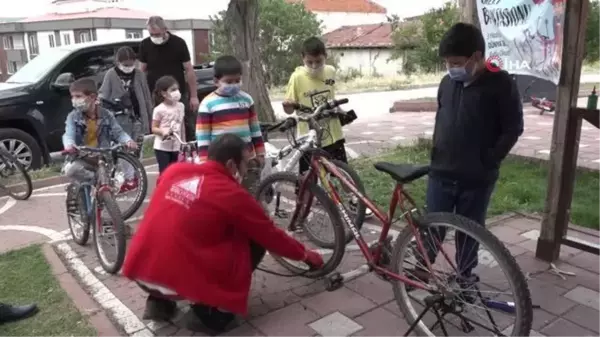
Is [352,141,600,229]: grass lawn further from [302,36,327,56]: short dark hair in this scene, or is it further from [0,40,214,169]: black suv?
[0,40,214,169]: black suv

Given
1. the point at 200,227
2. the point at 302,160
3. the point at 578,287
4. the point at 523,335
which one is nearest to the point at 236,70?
the point at 302,160

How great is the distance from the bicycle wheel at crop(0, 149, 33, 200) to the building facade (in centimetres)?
2532

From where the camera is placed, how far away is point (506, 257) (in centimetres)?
232

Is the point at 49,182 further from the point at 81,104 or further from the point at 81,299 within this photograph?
the point at 81,299

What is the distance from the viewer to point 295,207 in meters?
3.78

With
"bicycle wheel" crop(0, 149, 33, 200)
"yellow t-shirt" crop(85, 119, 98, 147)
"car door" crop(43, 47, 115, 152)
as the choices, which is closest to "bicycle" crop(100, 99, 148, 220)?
"yellow t-shirt" crop(85, 119, 98, 147)

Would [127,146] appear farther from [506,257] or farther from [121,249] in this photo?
[506,257]

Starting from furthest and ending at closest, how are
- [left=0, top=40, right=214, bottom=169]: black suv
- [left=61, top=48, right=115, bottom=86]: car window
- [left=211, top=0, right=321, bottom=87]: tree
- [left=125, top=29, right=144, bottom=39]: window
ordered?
[left=125, top=29, right=144, bottom=39]: window → [left=211, top=0, right=321, bottom=87]: tree → [left=61, top=48, right=115, bottom=86]: car window → [left=0, top=40, right=214, bottom=169]: black suv

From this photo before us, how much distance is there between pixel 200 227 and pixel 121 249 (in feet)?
4.29

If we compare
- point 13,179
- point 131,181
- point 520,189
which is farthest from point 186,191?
point 13,179

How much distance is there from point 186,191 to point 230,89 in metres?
1.26

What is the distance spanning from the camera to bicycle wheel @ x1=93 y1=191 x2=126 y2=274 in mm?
3561

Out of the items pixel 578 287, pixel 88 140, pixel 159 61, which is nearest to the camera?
pixel 578 287

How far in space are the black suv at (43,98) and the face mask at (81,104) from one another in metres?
3.09
